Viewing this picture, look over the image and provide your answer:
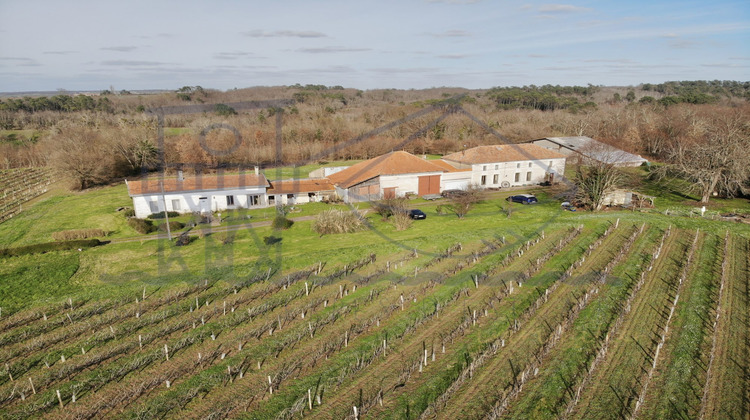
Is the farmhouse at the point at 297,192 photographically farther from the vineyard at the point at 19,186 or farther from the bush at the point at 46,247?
the vineyard at the point at 19,186

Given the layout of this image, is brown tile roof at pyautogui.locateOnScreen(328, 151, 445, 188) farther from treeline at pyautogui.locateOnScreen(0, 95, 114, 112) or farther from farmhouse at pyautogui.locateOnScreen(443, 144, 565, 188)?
treeline at pyautogui.locateOnScreen(0, 95, 114, 112)

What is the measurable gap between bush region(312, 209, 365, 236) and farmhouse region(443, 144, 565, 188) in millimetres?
21641

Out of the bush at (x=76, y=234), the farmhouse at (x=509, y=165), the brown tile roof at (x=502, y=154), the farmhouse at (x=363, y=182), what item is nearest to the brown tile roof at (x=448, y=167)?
the farmhouse at (x=363, y=182)

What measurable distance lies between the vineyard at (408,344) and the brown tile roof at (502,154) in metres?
26.7

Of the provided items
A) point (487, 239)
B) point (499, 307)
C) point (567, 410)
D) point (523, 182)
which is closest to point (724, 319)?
point (499, 307)

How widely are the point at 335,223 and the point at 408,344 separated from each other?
62.0 ft

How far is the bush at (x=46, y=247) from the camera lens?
32219 mm

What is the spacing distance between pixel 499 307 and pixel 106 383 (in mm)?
18300

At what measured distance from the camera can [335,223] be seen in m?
36.8

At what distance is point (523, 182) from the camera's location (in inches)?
2229

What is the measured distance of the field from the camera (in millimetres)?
15664

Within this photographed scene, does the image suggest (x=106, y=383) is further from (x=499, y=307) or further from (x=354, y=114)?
(x=354, y=114)

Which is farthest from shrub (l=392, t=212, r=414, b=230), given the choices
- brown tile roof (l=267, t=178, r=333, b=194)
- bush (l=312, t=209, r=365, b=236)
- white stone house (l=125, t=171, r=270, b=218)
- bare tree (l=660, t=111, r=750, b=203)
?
bare tree (l=660, t=111, r=750, b=203)

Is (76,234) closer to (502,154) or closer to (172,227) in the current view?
(172,227)
